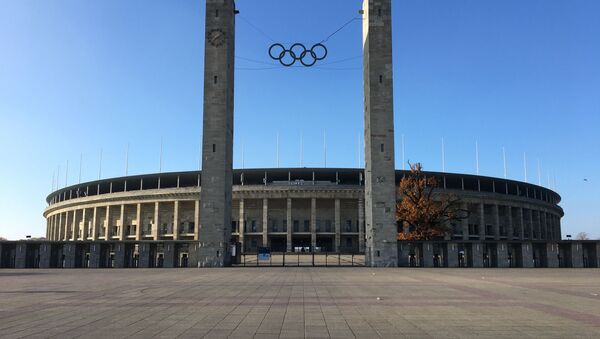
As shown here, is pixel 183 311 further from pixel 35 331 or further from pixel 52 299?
pixel 52 299

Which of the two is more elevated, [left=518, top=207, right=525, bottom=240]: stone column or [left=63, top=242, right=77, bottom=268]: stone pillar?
[left=518, top=207, right=525, bottom=240]: stone column

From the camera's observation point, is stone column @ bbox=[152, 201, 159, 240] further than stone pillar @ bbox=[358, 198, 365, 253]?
Yes

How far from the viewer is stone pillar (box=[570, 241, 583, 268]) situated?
142ft

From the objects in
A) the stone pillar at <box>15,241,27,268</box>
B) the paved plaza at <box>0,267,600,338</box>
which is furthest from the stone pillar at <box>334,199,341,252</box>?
the paved plaza at <box>0,267,600,338</box>

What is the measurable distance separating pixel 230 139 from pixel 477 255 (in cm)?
2520

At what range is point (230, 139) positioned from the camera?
47.4 m

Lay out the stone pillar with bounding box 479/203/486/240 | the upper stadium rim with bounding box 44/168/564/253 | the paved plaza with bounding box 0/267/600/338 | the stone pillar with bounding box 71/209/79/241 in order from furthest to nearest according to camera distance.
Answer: the stone pillar with bounding box 71/209/79/241 → the stone pillar with bounding box 479/203/486/240 → the upper stadium rim with bounding box 44/168/564/253 → the paved plaza with bounding box 0/267/600/338

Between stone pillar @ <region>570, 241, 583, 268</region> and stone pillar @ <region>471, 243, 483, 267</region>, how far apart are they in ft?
26.5

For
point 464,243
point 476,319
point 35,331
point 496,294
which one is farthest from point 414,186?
point 35,331

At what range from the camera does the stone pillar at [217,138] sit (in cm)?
4403

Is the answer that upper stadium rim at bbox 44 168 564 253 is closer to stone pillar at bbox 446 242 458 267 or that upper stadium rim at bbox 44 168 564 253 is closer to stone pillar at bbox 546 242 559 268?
stone pillar at bbox 446 242 458 267

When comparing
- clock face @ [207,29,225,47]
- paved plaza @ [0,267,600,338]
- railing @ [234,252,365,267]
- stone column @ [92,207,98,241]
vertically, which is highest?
clock face @ [207,29,225,47]

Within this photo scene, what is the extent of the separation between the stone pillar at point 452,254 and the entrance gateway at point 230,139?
178 inches

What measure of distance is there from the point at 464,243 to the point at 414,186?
18560 mm
